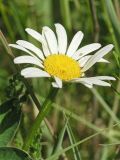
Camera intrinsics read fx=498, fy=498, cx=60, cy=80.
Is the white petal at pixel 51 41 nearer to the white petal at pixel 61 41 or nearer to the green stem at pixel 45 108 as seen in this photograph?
the white petal at pixel 61 41

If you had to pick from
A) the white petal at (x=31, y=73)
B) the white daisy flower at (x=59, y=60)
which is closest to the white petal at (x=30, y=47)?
the white daisy flower at (x=59, y=60)

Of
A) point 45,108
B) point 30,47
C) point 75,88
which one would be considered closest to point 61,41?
point 30,47

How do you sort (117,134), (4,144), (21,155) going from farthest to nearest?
(117,134)
(4,144)
(21,155)

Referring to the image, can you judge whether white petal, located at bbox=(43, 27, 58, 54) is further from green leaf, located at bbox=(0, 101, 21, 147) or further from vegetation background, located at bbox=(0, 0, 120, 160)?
vegetation background, located at bbox=(0, 0, 120, 160)

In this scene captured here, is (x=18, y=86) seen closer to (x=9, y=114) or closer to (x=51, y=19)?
(x=9, y=114)

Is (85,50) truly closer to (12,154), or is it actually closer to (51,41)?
(51,41)

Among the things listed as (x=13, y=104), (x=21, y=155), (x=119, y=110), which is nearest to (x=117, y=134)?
(x=119, y=110)
